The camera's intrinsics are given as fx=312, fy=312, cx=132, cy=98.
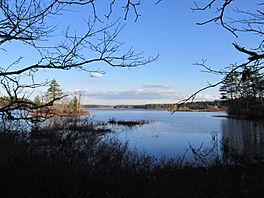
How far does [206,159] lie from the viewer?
14766 millimetres

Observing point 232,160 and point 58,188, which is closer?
point 58,188

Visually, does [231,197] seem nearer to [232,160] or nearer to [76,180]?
[76,180]

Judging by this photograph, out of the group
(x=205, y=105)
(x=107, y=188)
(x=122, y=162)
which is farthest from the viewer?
(x=205, y=105)

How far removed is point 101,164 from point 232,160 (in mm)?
9194

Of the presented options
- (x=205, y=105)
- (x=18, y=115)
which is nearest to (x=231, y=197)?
(x=18, y=115)

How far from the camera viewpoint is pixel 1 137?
890 cm

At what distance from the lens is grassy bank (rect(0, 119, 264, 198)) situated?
5.09m

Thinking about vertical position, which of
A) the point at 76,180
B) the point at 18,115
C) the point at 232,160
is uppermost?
the point at 18,115

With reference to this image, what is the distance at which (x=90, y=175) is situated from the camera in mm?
5848

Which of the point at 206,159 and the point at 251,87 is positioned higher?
the point at 251,87

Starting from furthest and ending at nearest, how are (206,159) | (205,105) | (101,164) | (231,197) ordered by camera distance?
(205,105)
(206,159)
(101,164)
(231,197)

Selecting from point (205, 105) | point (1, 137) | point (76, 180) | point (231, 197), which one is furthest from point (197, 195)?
point (205, 105)

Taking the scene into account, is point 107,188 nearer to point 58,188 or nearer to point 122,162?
point 58,188

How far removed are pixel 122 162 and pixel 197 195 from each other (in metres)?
2.83
